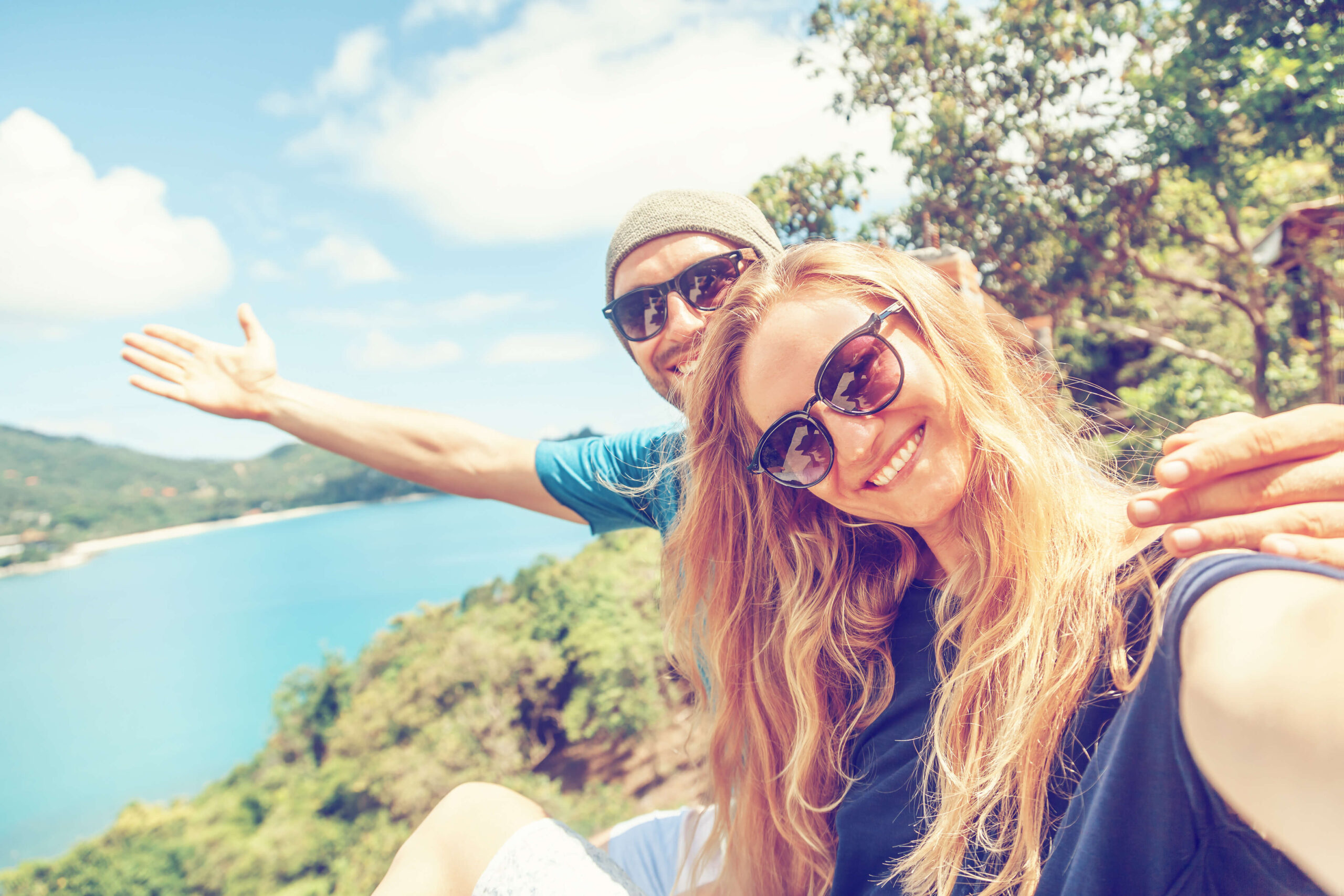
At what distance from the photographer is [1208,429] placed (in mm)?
984

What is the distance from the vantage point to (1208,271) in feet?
35.0

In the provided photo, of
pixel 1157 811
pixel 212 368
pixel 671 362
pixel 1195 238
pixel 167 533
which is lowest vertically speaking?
pixel 1157 811

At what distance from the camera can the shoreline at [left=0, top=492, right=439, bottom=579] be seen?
8225cm

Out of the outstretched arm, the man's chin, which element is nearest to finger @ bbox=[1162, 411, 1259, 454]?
the man's chin

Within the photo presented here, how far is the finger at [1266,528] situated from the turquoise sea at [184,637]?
18.3 m

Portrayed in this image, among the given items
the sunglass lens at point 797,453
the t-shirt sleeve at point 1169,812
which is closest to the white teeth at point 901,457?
the sunglass lens at point 797,453

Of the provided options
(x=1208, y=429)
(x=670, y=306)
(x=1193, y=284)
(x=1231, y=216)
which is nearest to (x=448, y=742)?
(x=670, y=306)

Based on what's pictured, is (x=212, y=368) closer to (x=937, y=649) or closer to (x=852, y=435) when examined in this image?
(x=852, y=435)

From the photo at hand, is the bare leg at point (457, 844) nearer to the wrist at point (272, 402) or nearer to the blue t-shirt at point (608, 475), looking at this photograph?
the blue t-shirt at point (608, 475)

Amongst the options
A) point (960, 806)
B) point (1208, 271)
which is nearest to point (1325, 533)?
point (960, 806)

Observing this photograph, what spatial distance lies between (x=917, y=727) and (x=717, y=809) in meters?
0.69

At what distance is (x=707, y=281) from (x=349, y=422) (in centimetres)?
124

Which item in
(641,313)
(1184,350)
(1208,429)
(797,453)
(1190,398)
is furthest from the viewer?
(1184,350)

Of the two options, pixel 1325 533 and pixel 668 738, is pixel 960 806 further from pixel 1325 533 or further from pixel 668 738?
pixel 668 738
